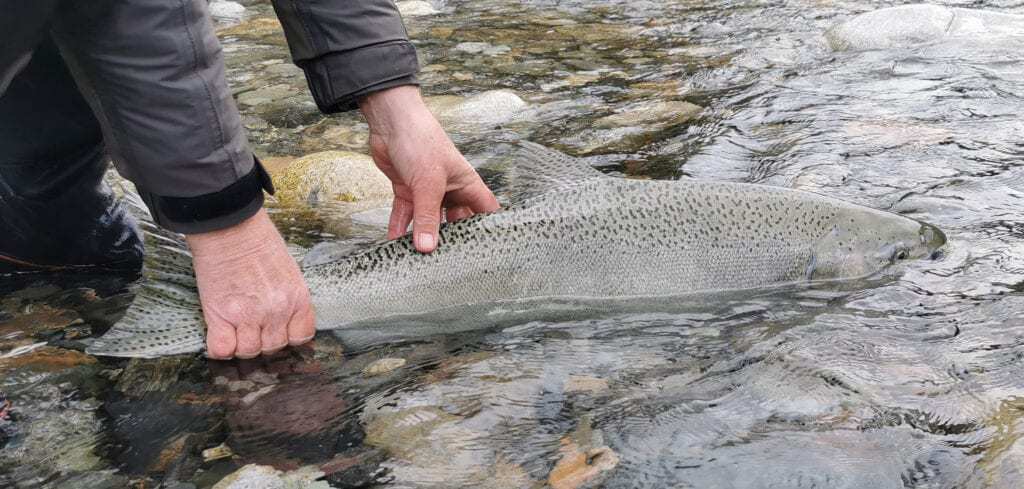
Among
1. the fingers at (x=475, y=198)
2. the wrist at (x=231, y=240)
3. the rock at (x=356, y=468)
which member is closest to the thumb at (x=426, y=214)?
the fingers at (x=475, y=198)

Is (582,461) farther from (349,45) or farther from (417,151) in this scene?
(349,45)

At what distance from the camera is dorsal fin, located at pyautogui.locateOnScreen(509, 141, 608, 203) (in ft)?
12.5

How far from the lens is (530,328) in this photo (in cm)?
351

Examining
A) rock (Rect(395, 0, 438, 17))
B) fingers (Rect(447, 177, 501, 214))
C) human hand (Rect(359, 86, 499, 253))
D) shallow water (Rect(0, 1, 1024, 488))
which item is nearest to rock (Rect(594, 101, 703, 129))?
shallow water (Rect(0, 1, 1024, 488))

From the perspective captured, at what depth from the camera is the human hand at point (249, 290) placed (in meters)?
3.06

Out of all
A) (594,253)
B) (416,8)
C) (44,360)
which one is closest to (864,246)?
(594,253)

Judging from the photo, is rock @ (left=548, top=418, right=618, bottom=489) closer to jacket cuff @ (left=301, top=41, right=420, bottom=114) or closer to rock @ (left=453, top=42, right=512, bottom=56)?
jacket cuff @ (left=301, top=41, right=420, bottom=114)

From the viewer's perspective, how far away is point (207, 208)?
2.98 metres

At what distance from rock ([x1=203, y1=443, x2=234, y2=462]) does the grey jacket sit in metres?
0.70

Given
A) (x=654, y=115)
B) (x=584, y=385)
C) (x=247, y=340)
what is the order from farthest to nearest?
(x=654, y=115), (x=247, y=340), (x=584, y=385)

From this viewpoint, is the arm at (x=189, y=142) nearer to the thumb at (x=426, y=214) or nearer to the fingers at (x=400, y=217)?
the thumb at (x=426, y=214)

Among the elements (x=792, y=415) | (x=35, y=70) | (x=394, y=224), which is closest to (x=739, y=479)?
(x=792, y=415)

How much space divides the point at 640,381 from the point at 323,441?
98 cm

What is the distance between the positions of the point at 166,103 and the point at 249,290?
2.09ft
